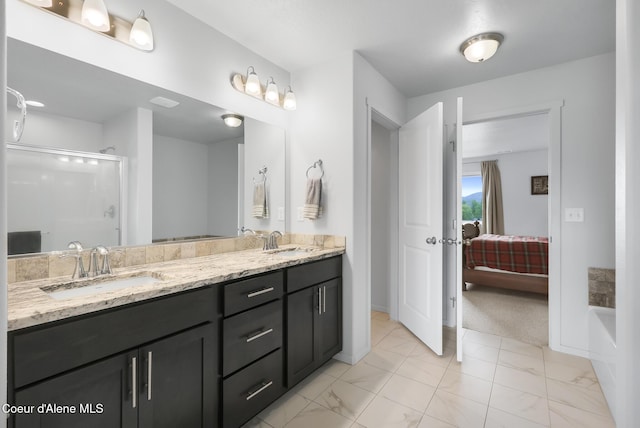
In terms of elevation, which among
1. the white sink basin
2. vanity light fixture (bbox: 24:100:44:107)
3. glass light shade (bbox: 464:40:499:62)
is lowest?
the white sink basin

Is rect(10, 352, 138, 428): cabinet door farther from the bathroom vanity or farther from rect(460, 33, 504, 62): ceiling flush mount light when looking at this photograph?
rect(460, 33, 504, 62): ceiling flush mount light

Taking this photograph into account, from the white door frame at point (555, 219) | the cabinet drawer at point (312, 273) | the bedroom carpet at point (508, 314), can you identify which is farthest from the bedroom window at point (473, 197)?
the cabinet drawer at point (312, 273)

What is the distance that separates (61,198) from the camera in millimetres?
1394

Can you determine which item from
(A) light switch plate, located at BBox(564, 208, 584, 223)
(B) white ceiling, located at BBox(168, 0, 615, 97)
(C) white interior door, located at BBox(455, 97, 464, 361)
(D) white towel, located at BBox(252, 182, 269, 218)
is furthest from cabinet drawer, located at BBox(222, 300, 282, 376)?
(A) light switch plate, located at BBox(564, 208, 584, 223)

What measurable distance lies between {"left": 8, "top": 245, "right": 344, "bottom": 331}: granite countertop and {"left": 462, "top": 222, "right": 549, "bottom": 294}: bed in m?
3.24

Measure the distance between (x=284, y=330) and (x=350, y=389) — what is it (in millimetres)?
637

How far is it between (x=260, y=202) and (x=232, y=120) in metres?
0.67

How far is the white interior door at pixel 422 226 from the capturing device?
2393 mm

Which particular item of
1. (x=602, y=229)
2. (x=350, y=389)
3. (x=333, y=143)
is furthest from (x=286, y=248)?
(x=602, y=229)

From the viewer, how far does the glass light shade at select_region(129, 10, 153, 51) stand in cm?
155

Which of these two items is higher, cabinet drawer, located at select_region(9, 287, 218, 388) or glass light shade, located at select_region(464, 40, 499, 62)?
glass light shade, located at select_region(464, 40, 499, 62)

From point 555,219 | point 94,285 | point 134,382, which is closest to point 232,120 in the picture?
Result: point 94,285

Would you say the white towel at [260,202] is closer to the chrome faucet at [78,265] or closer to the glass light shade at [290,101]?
the glass light shade at [290,101]

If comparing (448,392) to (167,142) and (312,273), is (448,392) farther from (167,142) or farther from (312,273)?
(167,142)
